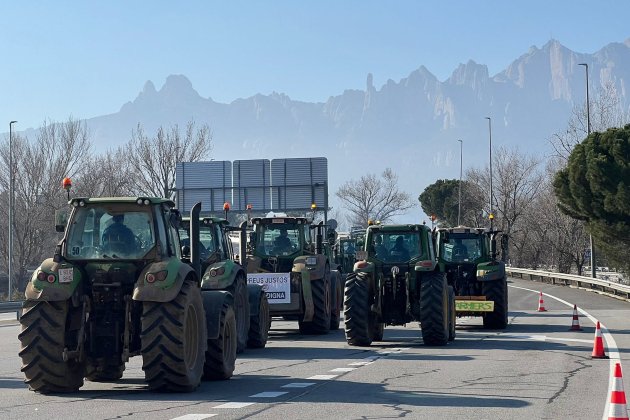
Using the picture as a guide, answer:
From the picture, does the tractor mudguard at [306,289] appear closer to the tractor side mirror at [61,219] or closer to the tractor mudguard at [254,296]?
the tractor mudguard at [254,296]

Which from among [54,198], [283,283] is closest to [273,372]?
[283,283]

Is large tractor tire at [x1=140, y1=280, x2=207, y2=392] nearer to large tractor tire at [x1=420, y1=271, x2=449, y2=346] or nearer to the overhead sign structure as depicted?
large tractor tire at [x1=420, y1=271, x2=449, y2=346]

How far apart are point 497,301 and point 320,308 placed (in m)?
4.65

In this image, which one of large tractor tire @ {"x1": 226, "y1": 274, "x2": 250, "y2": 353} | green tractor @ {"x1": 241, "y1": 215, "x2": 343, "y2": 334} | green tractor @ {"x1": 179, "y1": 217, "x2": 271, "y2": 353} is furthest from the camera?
green tractor @ {"x1": 241, "y1": 215, "x2": 343, "y2": 334}

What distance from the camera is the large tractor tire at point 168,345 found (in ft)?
44.8

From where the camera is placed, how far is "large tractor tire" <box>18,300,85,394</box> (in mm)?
13828

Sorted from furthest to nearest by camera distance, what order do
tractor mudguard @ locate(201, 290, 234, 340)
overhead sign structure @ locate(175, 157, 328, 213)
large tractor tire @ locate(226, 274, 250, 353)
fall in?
overhead sign structure @ locate(175, 157, 328, 213) < large tractor tire @ locate(226, 274, 250, 353) < tractor mudguard @ locate(201, 290, 234, 340)

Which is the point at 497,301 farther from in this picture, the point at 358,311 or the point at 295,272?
the point at 358,311

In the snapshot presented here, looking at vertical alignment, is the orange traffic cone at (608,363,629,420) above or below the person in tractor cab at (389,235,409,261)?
below

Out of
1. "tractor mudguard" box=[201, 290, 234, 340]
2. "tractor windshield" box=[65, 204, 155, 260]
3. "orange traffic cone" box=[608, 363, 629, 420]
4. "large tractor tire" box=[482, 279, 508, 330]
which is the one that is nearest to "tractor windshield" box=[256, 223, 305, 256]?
"large tractor tire" box=[482, 279, 508, 330]

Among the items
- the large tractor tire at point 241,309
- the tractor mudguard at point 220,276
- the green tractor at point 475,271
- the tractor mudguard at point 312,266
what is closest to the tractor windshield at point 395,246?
the tractor mudguard at point 312,266

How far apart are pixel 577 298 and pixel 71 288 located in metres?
36.0

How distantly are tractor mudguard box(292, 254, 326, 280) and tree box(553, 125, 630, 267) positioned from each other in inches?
989

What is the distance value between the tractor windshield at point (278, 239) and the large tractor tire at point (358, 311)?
464 cm
